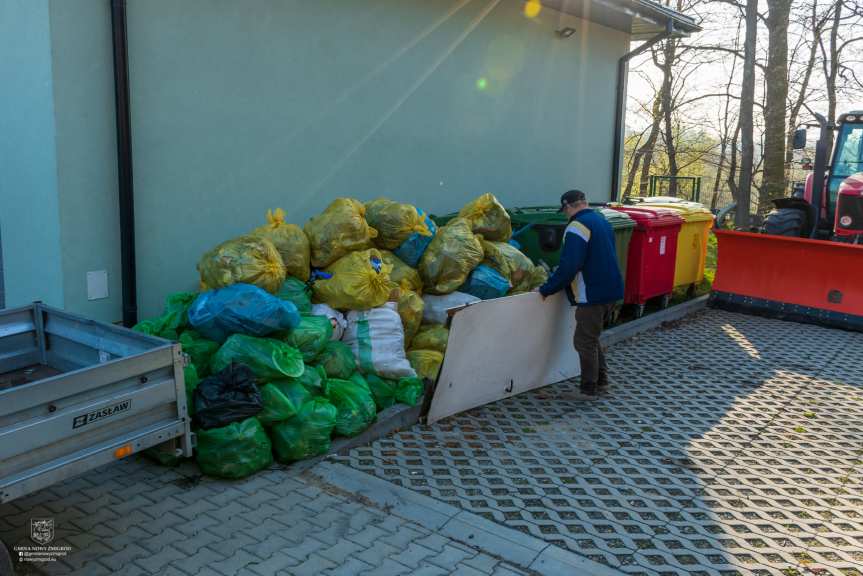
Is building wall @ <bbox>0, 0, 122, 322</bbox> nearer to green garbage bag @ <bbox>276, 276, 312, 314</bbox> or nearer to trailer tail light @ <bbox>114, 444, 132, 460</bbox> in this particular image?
green garbage bag @ <bbox>276, 276, 312, 314</bbox>

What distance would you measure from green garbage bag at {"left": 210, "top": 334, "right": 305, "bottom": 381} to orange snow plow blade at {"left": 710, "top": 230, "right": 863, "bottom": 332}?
6.60 metres

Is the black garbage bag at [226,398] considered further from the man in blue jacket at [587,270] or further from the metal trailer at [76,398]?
the man in blue jacket at [587,270]

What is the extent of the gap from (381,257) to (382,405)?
1.20m

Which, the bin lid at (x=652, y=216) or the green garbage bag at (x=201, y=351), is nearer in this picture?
the green garbage bag at (x=201, y=351)

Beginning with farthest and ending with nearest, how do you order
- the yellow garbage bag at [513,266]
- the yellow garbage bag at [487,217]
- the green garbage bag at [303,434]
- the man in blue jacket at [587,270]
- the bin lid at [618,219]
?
the bin lid at [618,219] → the yellow garbage bag at [487,217] → the yellow garbage bag at [513,266] → the man in blue jacket at [587,270] → the green garbage bag at [303,434]

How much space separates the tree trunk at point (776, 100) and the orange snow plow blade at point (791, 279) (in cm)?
573

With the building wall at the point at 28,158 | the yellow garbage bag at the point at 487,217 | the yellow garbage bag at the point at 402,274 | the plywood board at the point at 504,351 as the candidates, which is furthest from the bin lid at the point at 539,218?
the building wall at the point at 28,158

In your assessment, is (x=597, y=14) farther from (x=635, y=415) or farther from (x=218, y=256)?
(x=218, y=256)

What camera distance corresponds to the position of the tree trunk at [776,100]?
1386 centimetres

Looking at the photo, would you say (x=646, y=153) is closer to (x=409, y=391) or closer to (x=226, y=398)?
(x=409, y=391)

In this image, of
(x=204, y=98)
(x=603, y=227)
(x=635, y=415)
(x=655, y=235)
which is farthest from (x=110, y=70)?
(x=655, y=235)

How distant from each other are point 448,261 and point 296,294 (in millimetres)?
1317

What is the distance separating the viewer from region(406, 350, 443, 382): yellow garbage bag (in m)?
5.37

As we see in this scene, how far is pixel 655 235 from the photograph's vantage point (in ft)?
27.3
